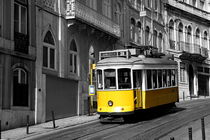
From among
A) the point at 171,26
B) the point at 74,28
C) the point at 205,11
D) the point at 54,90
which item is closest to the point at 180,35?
the point at 171,26

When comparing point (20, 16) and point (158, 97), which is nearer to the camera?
point (158, 97)

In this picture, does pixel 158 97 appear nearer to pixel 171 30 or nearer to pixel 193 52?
pixel 171 30

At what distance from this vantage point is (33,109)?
1922 cm

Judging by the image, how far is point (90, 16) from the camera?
2445 centimetres

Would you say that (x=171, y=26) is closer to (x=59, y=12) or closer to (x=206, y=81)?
(x=206, y=81)

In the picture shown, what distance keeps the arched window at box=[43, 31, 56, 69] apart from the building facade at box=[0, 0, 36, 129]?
133cm

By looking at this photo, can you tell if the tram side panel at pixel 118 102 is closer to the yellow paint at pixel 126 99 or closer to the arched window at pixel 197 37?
the yellow paint at pixel 126 99

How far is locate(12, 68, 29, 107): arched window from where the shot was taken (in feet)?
59.3

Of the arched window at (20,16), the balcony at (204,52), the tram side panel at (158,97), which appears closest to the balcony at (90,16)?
the arched window at (20,16)

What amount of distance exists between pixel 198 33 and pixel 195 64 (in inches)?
220

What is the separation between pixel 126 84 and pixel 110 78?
878 millimetres

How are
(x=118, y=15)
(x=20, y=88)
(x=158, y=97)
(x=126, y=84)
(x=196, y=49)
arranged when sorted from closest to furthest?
(x=126, y=84), (x=20, y=88), (x=158, y=97), (x=118, y=15), (x=196, y=49)

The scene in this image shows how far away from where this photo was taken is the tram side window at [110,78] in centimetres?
1748

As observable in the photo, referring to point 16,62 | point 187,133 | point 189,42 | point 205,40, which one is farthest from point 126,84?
point 205,40
